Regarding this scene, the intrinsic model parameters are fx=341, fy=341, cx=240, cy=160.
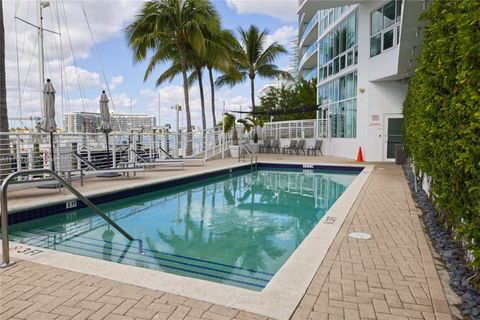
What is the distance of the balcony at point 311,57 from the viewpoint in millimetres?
26381

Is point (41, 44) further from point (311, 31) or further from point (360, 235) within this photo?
point (311, 31)

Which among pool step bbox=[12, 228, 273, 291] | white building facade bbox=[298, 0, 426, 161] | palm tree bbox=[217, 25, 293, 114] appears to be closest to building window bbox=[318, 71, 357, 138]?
white building facade bbox=[298, 0, 426, 161]

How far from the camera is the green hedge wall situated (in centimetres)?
221

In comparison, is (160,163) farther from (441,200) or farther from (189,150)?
(441,200)

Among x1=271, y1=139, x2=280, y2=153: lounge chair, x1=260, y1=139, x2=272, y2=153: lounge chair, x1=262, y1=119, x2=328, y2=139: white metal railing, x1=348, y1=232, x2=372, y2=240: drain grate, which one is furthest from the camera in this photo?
x1=260, y1=139, x2=272, y2=153: lounge chair

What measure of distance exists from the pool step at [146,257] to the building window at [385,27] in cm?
1082

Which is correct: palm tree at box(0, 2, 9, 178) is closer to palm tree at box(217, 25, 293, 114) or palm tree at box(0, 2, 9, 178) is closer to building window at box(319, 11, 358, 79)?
building window at box(319, 11, 358, 79)

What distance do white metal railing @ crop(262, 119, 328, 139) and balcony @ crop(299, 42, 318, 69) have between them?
7.80 m

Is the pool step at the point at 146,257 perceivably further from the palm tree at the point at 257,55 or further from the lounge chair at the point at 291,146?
the palm tree at the point at 257,55

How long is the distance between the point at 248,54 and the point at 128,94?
11843 millimetres

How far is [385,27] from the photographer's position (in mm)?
12656

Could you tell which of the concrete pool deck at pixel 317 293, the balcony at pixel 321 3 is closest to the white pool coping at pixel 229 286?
the concrete pool deck at pixel 317 293

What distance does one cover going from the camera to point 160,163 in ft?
36.0

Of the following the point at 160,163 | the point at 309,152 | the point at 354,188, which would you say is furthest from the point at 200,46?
the point at 354,188
